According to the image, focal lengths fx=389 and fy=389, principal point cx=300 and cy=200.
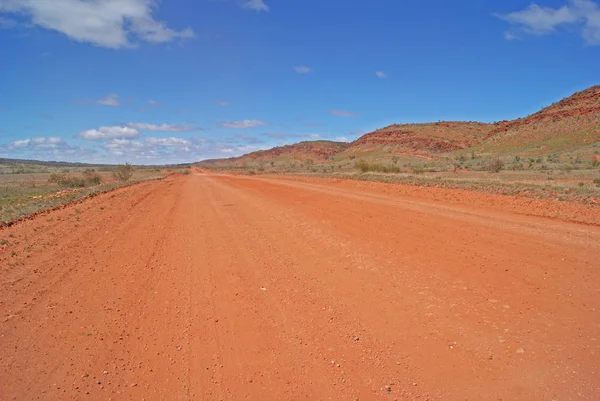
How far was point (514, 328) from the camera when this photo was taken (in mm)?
4578

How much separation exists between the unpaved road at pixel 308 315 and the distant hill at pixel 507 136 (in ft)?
140

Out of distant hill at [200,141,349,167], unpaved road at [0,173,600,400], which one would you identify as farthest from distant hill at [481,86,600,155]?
distant hill at [200,141,349,167]

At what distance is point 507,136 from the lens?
70.5 metres

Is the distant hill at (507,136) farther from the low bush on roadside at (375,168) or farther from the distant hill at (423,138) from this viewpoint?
the low bush on roadside at (375,168)

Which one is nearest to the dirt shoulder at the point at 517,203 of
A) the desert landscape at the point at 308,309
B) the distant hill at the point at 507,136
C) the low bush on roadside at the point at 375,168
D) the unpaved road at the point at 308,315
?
the desert landscape at the point at 308,309

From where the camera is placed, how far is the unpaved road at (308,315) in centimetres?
371

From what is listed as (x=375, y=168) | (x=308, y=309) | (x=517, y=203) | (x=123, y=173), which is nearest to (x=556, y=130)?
(x=375, y=168)

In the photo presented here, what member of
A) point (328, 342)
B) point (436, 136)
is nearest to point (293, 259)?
point (328, 342)

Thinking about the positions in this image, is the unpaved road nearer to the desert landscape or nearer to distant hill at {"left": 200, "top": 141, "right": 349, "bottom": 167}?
the desert landscape

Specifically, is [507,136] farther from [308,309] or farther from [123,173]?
[308,309]

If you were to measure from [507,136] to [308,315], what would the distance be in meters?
76.5

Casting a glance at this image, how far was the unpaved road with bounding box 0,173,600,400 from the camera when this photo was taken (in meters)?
3.71

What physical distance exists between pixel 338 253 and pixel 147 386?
4871 millimetres

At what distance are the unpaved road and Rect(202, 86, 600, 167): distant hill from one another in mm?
42758
